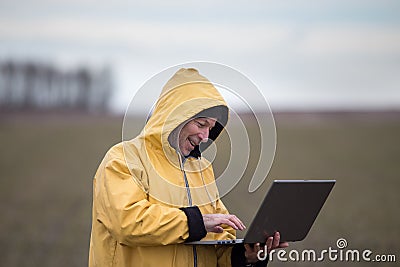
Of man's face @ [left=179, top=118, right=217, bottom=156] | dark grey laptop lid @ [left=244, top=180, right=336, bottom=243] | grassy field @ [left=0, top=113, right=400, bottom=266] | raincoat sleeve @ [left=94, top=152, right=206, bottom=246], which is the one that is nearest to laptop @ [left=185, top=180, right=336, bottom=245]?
dark grey laptop lid @ [left=244, top=180, right=336, bottom=243]

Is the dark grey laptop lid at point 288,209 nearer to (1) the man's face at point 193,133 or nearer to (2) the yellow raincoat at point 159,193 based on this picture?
(2) the yellow raincoat at point 159,193

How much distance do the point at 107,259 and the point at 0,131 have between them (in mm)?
47239

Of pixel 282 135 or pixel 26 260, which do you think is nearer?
pixel 26 260

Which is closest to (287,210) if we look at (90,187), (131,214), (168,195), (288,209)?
(288,209)

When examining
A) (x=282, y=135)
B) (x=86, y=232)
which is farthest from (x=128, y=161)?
(x=282, y=135)

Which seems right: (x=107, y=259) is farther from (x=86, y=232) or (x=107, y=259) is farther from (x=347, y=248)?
(x=86, y=232)

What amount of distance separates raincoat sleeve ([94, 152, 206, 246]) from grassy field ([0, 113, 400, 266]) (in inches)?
261

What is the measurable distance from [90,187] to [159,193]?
17573mm

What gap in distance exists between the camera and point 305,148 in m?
39.2

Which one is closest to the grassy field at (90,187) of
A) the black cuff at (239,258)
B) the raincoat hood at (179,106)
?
the black cuff at (239,258)

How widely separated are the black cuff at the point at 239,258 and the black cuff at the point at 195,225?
459 mm

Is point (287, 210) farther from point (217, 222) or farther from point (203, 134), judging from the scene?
Result: point (203, 134)

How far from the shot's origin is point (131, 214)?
11.4ft

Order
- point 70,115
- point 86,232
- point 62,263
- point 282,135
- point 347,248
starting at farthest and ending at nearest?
point 70,115 → point 282,135 → point 86,232 → point 347,248 → point 62,263
